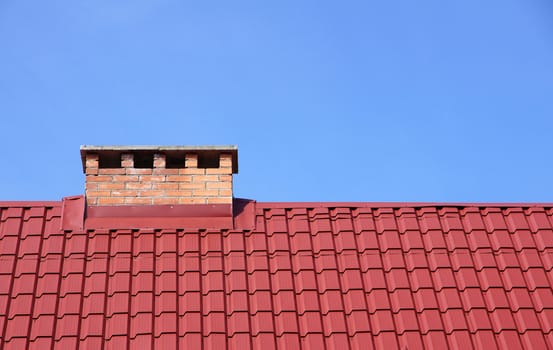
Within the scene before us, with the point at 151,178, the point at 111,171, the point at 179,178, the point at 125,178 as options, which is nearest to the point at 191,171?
the point at 179,178

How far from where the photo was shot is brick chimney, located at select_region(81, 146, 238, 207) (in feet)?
29.8

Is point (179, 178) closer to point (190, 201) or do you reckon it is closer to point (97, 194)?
point (190, 201)

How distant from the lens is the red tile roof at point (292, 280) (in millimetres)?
7652

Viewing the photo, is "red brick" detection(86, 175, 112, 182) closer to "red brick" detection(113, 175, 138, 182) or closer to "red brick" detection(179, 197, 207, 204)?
"red brick" detection(113, 175, 138, 182)

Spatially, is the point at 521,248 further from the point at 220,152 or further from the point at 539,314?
the point at 220,152

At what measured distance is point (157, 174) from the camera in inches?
364

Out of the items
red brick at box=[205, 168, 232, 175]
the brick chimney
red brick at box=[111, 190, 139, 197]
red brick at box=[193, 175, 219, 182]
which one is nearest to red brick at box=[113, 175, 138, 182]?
the brick chimney

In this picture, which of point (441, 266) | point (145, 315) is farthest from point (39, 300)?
point (441, 266)

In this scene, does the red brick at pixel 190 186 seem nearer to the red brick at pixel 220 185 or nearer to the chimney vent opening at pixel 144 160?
the red brick at pixel 220 185

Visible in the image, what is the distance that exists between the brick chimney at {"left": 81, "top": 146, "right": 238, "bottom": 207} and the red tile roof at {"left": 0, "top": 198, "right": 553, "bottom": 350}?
1.40ft

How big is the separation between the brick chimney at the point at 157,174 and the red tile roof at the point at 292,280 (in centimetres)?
43

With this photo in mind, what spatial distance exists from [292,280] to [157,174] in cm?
193

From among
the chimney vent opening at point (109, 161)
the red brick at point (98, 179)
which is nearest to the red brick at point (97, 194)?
the red brick at point (98, 179)

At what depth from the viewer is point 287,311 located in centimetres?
786
